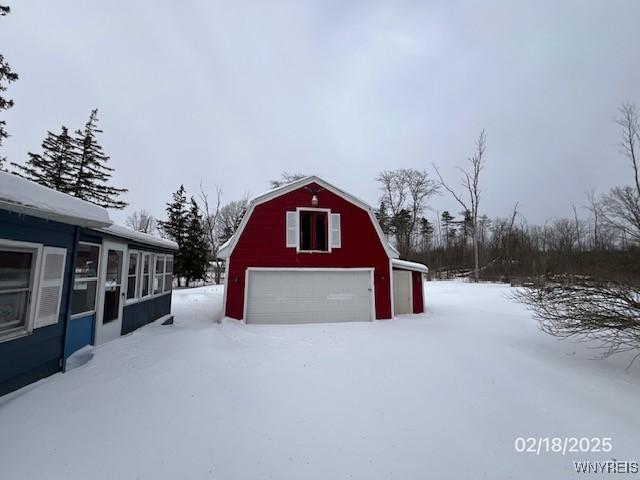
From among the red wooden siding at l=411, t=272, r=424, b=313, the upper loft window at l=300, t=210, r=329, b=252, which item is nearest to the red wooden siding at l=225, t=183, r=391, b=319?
the upper loft window at l=300, t=210, r=329, b=252

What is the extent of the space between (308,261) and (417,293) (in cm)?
528

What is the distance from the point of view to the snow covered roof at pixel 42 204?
9.55 feet

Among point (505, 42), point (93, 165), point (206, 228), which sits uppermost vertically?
point (505, 42)

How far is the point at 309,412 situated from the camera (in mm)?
3307

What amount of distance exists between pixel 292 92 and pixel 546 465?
966 inches

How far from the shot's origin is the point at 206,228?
28.9 m

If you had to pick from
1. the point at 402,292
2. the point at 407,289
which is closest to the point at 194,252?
the point at 402,292

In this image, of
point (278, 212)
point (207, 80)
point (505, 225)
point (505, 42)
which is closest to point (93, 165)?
point (207, 80)

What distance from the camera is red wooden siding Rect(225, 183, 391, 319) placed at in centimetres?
857

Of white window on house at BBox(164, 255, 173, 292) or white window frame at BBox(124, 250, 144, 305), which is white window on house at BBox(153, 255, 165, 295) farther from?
white window frame at BBox(124, 250, 144, 305)

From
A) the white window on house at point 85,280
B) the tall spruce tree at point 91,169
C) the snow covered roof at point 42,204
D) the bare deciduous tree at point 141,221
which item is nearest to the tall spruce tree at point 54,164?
the tall spruce tree at point 91,169

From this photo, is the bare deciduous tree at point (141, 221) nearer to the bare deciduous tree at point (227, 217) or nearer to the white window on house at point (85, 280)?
the bare deciduous tree at point (227, 217)

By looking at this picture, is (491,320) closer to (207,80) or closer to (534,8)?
(534,8)

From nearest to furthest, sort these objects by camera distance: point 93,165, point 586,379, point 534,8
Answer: point 586,379, point 534,8, point 93,165
